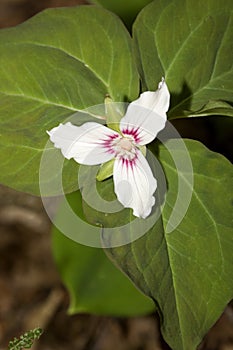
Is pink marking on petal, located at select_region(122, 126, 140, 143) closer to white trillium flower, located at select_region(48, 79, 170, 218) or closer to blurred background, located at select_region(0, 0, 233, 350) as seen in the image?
white trillium flower, located at select_region(48, 79, 170, 218)

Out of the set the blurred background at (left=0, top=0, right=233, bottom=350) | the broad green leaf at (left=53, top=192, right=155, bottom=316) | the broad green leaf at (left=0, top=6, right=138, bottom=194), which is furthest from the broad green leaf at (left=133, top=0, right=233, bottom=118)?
the blurred background at (left=0, top=0, right=233, bottom=350)

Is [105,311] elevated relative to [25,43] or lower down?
lower down

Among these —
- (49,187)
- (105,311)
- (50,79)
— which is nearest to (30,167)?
(49,187)

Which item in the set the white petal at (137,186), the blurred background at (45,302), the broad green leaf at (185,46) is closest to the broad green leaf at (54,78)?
the broad green leaf at (185,46)

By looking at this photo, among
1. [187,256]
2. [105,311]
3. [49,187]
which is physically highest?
[49,187]

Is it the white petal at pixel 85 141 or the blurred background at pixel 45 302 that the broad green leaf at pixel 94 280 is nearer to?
the blurred background at pixel 45 302

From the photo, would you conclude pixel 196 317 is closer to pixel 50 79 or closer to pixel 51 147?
pixel 51 147

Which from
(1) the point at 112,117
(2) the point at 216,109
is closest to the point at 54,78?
(1) the point at 112,117
